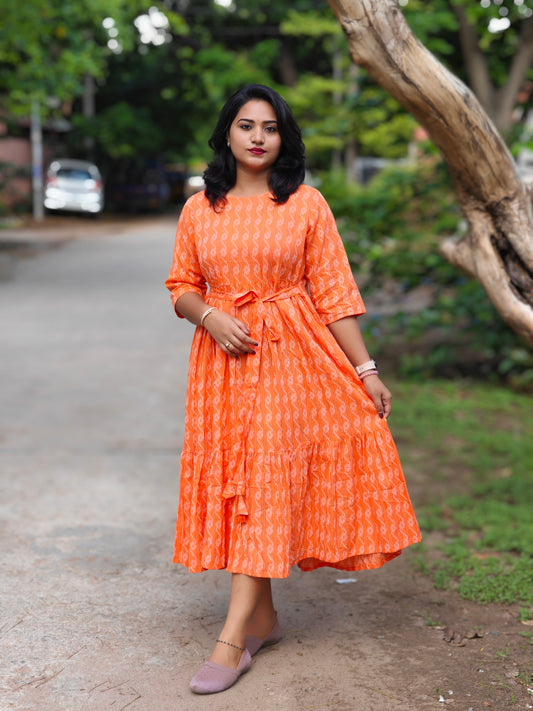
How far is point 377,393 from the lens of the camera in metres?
2.96

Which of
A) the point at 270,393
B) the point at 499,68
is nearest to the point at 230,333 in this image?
the point at 270,393

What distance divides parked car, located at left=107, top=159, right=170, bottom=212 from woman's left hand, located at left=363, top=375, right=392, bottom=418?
27128mm

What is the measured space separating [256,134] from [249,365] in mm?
713

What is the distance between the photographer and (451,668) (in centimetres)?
304

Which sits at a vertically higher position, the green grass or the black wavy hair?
the black wavy hair

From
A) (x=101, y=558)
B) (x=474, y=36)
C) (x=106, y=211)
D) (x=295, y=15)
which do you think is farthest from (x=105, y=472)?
(x=106, y=211)

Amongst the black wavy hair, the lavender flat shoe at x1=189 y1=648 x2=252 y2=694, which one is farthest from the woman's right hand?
the lavender flat shoe at x1=189 y1=648 x2=252 y2=694

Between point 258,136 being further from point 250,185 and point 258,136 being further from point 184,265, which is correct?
point 184,265

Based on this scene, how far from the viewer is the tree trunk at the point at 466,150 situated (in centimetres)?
334

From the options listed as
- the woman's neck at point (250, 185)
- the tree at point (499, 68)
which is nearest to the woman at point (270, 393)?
the woman's neck at point (250, 185)

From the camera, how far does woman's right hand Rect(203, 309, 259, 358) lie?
9.30 ft

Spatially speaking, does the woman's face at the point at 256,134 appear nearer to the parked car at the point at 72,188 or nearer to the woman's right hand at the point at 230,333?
the woman's right hand at the point at 230,333

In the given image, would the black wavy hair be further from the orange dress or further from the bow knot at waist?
the bow knot at waist

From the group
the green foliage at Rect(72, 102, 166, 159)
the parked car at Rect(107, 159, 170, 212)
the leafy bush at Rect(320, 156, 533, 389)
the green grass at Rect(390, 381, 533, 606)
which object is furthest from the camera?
the parked car at Rect(107, 159, 170, 212)
